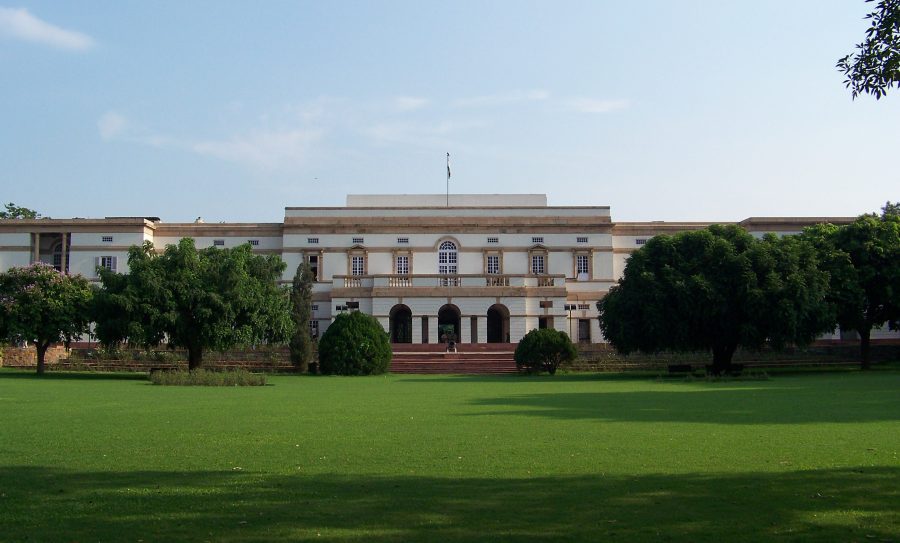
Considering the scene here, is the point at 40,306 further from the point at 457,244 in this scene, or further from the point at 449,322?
the point at 449,322

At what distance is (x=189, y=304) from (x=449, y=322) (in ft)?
126

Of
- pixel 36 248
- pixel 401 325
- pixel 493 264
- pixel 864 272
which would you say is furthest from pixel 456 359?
pixel 36 248

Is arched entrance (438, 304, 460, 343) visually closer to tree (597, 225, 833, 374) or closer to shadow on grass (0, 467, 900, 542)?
tree (597, 225, 833, 374)

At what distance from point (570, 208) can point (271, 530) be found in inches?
2454

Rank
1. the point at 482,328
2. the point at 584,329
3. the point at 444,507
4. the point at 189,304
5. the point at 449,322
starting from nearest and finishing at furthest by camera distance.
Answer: the point at 444,507
the point at 189,304
the point at 482,328
the point at 584,329
the point at 449,322

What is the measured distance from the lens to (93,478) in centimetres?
983

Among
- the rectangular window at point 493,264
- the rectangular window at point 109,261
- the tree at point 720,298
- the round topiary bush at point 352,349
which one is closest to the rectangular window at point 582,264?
the rectangular window at point 493,264

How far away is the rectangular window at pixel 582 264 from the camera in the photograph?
6750 cm

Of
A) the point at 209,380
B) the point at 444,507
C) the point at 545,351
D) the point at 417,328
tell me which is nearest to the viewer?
the point at 444,507

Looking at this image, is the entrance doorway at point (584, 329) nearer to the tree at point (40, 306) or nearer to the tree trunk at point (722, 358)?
the tree trunk at point (722, 358)

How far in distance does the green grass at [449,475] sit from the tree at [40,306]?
23.7 metres

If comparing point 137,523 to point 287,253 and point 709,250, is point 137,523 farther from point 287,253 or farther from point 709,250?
point 287,253

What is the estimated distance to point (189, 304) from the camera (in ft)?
128

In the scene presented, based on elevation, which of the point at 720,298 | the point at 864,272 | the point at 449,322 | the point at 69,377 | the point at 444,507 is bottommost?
the point at 444,507
